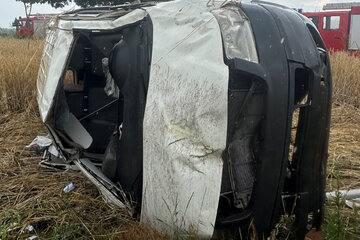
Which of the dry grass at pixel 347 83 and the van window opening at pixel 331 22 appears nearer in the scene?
the dry grass at pixel 347 83

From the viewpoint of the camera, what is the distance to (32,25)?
2070 cm

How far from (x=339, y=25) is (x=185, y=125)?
1458 cm

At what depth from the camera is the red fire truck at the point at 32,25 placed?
3877mm

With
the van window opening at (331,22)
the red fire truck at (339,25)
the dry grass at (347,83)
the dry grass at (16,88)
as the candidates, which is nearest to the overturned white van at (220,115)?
the dry grass at (16,88)

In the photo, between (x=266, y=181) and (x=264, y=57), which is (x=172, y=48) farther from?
(x=266, y=181)

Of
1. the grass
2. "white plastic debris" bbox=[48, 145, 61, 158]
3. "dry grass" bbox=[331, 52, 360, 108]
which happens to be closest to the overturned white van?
the grass

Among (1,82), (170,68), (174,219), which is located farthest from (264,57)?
(1,82)

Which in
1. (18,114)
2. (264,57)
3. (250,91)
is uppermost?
(264,57)

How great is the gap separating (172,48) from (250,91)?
0.46 m

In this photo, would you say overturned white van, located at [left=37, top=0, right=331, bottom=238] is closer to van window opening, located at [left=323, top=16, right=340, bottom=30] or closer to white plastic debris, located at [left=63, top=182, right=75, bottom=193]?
white plastic debris, located at [left=63, top=182, right=75, bottom=193]

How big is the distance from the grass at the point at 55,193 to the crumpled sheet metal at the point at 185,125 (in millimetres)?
216

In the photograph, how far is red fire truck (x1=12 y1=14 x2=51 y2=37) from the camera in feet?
12.7

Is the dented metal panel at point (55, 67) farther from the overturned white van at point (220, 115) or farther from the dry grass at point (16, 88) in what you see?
the dry grass at point (16, 88)

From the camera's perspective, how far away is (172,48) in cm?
199
